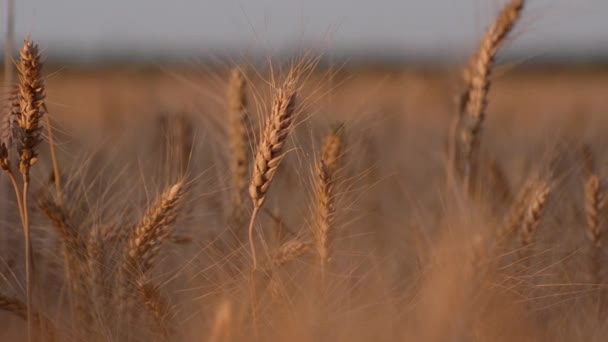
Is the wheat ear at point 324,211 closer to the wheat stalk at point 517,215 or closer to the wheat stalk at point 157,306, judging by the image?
the wheat stalk at point 157,306

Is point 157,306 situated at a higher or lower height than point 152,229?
lower

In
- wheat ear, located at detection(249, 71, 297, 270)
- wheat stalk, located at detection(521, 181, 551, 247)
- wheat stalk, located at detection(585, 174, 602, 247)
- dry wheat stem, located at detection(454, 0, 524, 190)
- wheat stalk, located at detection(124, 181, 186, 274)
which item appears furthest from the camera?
dry wheat stem, located at detection(454, 0, 524, 190)

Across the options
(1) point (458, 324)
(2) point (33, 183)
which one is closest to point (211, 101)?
(2) point (33, 183)

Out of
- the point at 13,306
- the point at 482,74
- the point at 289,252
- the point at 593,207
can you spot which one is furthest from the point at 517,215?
the point at 13,306

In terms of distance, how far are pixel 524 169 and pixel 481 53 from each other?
26.0 inches

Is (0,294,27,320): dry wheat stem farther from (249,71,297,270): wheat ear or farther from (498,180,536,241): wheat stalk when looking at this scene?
(498,180,536,241): wheat stalk

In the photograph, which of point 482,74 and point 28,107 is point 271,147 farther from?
point 482,74

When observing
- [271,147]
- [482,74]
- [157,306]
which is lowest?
[157,306]

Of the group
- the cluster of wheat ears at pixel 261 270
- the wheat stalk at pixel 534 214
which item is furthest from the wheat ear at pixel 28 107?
the wheat stalk at pixel 534 214

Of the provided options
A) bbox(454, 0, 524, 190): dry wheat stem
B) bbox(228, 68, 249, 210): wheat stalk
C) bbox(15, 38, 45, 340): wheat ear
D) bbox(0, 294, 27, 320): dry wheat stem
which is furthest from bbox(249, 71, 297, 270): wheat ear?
bbox(454, 0, 524, 190): dry wheat stem

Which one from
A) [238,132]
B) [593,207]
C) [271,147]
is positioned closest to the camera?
[271,147]

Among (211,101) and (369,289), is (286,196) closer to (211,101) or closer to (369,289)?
(211,101)

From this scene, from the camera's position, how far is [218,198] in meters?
2.28

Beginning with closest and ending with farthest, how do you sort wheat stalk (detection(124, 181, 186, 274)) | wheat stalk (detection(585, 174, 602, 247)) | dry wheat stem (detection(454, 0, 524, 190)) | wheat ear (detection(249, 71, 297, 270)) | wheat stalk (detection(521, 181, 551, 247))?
wheat ear (detection(249, 71, 297, 270))
wheat stalk (detection(124, 181, 186, 274))
wheat stalk (detection(521, 181, 551, 247))
wheat stalk (detection(585, 174, 602, 247))
dry wheat stem (detection(454, 0, 524, 190))
